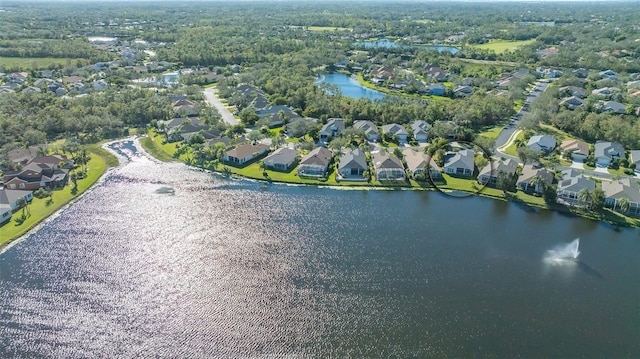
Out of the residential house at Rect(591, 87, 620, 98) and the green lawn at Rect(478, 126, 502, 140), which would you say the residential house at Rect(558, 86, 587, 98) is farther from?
the green lawn at Rect(478, 126, 502, 140)

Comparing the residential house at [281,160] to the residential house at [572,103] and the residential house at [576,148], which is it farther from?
the residential house at [572,103]

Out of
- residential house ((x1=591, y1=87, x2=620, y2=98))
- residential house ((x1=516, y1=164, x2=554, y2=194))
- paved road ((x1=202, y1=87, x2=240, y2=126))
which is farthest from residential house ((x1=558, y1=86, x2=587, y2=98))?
paved road ((x1=202, y1=87, x2=240, y2=126))

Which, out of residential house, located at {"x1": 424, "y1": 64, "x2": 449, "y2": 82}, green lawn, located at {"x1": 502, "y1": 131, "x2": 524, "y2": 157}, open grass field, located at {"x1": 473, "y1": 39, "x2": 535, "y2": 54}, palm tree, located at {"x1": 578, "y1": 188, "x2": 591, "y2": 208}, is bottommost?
palm tree, located at {"x1": 578, "y1": 188, "x2": 591, "y2": 208}

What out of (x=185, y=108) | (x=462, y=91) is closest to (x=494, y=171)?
(x=462, y=91)

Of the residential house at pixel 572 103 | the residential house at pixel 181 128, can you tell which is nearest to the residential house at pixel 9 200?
the residential house at pixel 181 128

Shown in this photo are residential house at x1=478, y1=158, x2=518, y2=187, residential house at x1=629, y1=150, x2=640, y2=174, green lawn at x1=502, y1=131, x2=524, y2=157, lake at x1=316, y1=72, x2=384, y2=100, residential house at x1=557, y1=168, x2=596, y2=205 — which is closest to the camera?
residential house at x1=557, y1=168, x2=596, y2=205

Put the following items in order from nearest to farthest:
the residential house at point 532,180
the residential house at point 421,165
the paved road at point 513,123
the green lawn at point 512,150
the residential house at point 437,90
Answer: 1. the residential house at point 532,180
2. the residential house at point 421,165
3. the green lawn at point 512,150
4. the paved road at point 513,123
5. the residential house at point 437,90

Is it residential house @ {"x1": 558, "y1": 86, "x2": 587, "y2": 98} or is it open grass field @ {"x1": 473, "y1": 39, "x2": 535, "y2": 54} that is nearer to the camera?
residential house @ {"x1": 558, "y1": 86, "x2": 587, "y2": 98}
